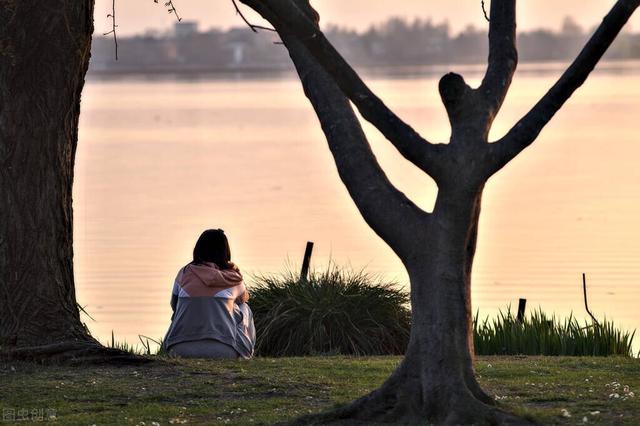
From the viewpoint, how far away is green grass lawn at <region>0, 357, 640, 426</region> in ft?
32.2

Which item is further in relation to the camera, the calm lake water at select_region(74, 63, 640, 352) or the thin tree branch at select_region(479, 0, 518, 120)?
the calm lake water at select_region(74, 63, 640, 352)

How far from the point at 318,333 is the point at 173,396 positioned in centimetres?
478

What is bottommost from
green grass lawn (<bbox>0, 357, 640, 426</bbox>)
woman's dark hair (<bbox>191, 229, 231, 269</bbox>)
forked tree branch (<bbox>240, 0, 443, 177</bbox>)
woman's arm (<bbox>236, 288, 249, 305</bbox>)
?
green grass lawn (<bbox>0, 357, 640, 426</bbox>)

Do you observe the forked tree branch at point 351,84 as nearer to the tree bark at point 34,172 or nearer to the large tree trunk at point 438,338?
the large tree trunk at point 438,338

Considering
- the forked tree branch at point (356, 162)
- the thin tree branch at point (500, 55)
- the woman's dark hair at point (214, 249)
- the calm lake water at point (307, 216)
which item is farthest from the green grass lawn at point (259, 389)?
the calm lake water at point (307, 216)

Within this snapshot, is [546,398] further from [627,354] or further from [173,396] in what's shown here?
[627,354]

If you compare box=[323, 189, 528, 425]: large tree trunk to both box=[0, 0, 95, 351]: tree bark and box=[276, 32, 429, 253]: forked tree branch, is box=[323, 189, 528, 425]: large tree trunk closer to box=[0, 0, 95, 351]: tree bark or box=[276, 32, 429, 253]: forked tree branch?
box=[276, 32, 429, 253]: forked tree branch

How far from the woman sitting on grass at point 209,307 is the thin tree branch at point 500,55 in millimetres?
3454

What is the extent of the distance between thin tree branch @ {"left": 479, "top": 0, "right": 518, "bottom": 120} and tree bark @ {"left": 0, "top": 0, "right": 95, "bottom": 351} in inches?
148

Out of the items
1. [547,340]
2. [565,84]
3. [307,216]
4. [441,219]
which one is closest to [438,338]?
[441,219]

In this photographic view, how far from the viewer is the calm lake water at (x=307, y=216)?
2322 centimetres

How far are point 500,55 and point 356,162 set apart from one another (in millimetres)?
1172

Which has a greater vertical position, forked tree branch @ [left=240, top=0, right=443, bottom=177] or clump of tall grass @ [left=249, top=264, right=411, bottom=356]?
forked tree branch @ [left=240, top=0, right=443, bottom=177]

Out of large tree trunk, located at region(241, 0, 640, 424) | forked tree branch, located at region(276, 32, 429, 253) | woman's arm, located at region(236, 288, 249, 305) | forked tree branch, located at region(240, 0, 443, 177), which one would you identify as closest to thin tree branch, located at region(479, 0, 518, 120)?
large tree trunk, located at region(241, 0, 640, 424)
